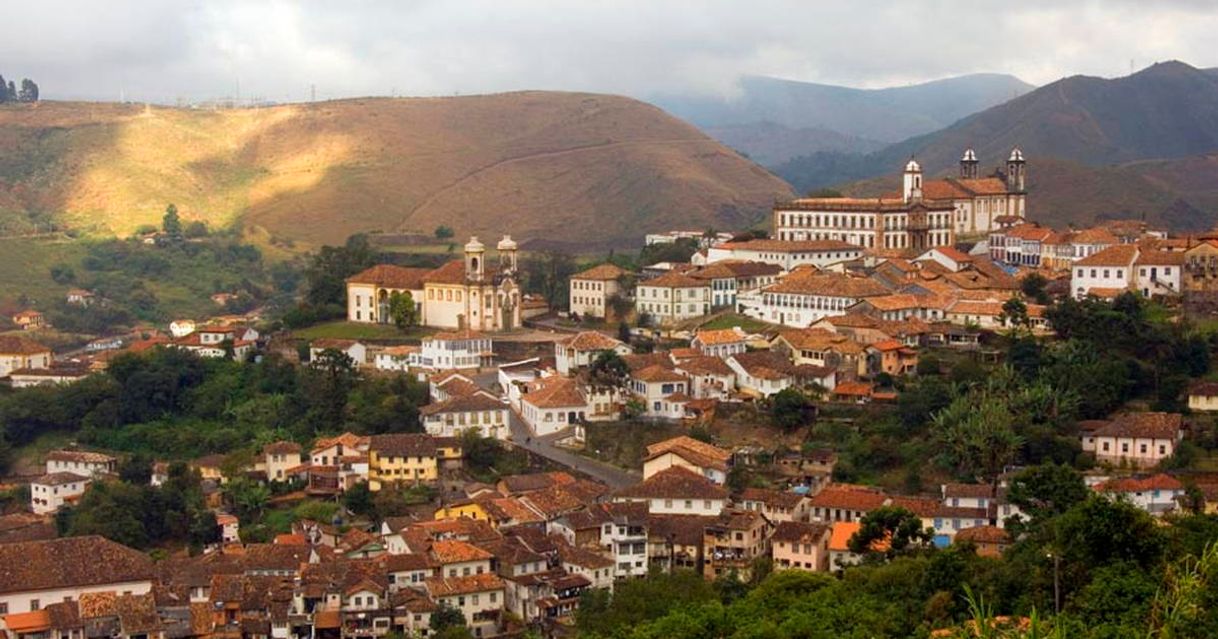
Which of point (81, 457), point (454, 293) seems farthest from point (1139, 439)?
point (81, 457)

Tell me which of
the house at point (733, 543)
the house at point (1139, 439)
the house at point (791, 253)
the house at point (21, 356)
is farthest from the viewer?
the house at point (21, 356)

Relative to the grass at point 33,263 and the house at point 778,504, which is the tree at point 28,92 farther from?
the house at point 778,504

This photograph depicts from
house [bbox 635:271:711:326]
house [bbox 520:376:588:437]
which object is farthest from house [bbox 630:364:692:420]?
house [bbox 635:271:711:326]

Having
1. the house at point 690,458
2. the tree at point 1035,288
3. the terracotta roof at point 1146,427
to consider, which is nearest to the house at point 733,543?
the house at point 690,458

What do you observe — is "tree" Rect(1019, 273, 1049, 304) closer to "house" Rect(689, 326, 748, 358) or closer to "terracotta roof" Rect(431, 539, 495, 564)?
"house" Rect(689, 326, 748, 358)

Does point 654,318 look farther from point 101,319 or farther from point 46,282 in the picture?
point 46,282

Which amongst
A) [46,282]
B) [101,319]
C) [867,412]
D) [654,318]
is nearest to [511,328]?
[654,318]

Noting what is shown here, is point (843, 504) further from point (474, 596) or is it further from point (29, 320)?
point (29, 320)
